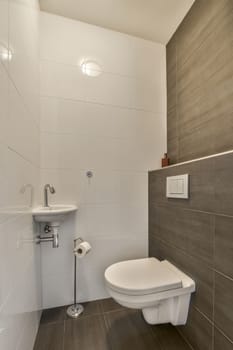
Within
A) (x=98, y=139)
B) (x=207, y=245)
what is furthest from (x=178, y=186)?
(x=98, y=139)

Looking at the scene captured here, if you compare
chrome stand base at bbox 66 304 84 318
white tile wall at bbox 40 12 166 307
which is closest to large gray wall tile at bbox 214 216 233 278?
white tile wall at bbox 40 12 166 307

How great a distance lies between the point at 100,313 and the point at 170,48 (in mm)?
2510

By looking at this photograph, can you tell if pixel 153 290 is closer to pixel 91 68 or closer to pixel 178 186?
pixel 178 186

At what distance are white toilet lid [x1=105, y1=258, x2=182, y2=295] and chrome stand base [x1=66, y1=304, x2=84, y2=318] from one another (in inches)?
22.0

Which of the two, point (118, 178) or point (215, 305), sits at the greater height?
point (118, 178)

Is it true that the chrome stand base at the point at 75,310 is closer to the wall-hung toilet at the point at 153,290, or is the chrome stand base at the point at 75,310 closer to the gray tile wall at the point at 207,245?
the wall-hung toilet at the point at 153,290

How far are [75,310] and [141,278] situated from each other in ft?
2.45

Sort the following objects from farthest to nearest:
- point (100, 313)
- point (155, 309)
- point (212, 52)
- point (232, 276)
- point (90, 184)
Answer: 1. point (90, 184)
2. point (100, 313)
3. point (212, 52)
4. point (155, 309)
5. point (232, 276)

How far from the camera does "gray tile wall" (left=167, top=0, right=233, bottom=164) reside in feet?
3.73

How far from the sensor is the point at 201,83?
1344 millimetres

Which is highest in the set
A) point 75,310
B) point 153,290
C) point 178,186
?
point 178,186

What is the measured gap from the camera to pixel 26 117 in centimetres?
103

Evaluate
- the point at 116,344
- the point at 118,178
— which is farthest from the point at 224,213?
the point at 116,344

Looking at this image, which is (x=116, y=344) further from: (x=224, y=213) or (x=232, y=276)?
(x=224, y=213)
